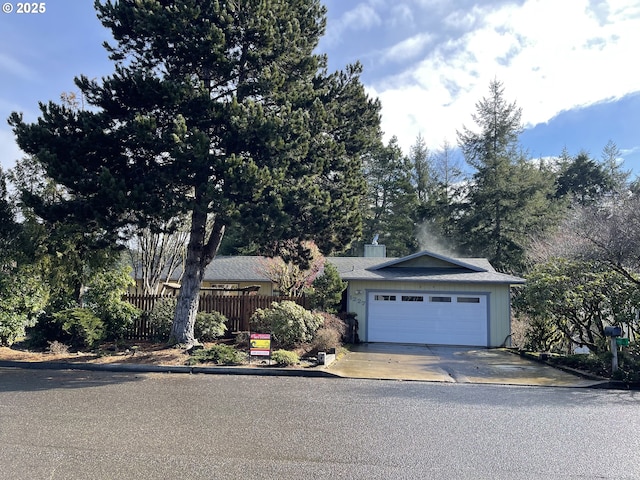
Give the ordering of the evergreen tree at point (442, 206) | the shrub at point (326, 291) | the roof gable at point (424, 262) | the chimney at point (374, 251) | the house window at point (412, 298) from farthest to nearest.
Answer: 1. the evergreen tree at point (442, 206)
2. the chimney at point (374, 251)
3. the roof gable at point (424, 262)
4. the house window at point (412, 298)
5. the shrub at point (326, 291)

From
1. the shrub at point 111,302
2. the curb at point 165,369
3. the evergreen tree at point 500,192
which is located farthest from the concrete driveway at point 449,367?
the evergreen tree at point 500,192

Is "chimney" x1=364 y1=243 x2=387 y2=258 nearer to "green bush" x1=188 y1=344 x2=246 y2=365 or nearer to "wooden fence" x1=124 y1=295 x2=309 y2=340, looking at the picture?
"wooden fence" x1=124 y1=295 x2=309 y2=340

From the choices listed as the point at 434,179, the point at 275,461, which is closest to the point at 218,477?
the point at 275,461

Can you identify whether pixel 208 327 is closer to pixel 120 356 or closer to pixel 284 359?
pixel 120 356

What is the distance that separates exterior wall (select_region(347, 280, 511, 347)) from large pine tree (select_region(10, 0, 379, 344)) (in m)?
5.14

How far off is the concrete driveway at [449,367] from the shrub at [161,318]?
5311 millimetres

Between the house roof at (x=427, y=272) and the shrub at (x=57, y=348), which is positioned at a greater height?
the house roof at (x=427, y=272)

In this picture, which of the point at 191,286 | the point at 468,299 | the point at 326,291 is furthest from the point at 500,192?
the point at 191,286

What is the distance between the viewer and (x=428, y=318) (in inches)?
647

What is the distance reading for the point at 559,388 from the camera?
8.89 m

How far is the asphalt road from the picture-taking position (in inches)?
169

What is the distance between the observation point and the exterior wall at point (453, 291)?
52.8 ft

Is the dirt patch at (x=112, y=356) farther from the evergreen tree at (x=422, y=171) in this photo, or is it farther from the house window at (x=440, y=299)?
the evergreen tree at (x=422, y=171)

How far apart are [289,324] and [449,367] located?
4.45 m
